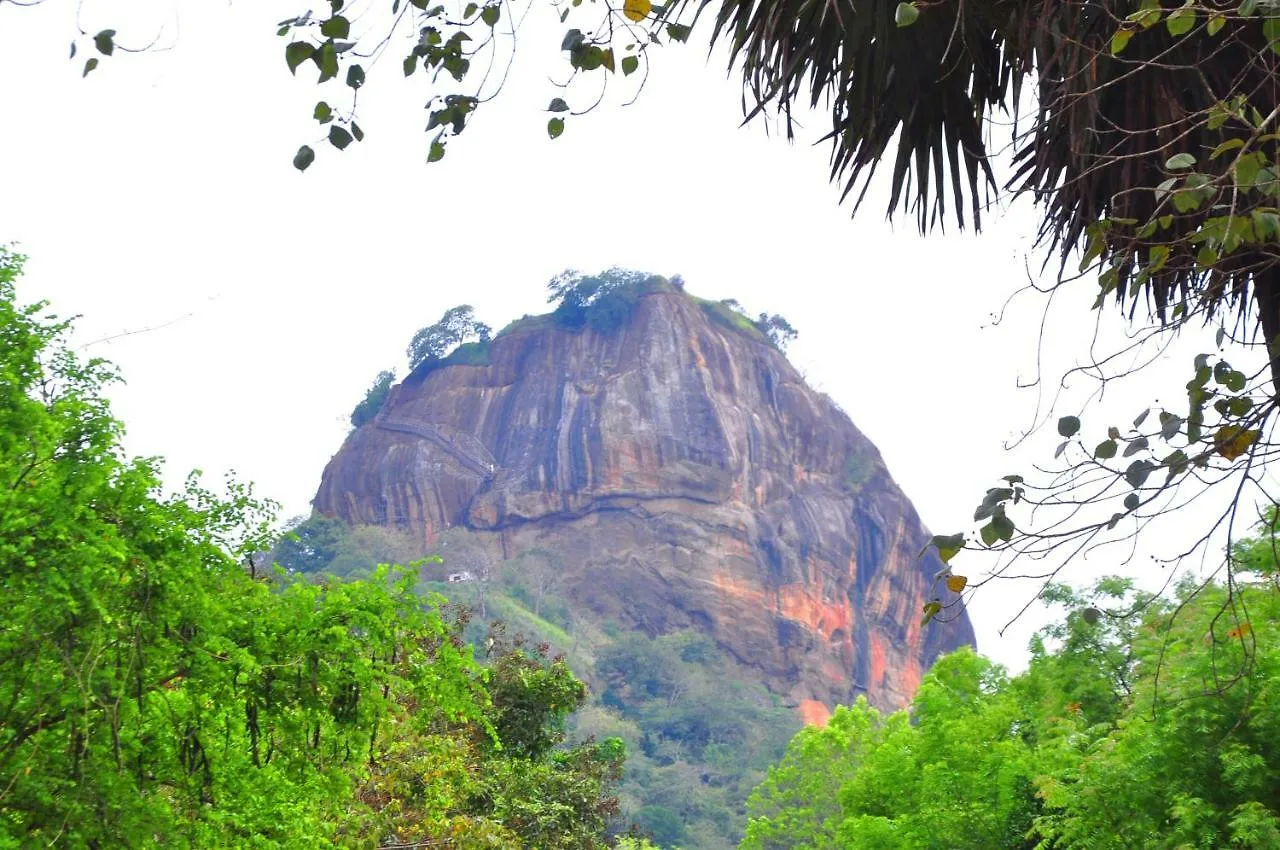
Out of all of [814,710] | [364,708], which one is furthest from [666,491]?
[364,708]

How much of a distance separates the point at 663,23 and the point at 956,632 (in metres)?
107

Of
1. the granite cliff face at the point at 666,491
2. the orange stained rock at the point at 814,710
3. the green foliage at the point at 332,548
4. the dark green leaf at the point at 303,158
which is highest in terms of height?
the granite cliff face at the point at 666,491

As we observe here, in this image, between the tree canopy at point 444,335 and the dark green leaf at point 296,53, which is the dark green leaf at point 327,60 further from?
the tree canopy at point 444,335

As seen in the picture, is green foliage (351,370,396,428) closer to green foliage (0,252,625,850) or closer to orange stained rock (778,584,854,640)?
orange stained rock (778,584,854,640)

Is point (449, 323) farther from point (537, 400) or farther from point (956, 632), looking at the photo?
point (956, 632)

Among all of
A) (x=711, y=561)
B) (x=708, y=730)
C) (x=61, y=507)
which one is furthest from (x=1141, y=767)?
(x=711, y=561)

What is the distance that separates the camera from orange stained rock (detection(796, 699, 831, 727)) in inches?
3588

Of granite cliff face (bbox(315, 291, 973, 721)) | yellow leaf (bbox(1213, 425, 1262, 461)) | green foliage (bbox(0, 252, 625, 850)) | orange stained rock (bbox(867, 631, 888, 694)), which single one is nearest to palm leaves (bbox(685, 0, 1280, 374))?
yellow leaf (bbox(1213, 425, 1262, 461))

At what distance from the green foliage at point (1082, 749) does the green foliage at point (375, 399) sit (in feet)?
254

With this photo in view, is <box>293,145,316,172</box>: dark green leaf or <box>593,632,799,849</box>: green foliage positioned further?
<box>593,632,799,849</box>: green foliage

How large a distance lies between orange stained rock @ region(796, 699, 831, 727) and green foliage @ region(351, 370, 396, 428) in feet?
130

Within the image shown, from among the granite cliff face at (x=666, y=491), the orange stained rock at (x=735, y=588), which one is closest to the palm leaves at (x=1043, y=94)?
the granite cliff face at (x=666, y=491)

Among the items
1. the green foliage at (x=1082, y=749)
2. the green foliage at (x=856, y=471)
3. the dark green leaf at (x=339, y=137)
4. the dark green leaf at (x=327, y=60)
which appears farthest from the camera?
the green foliage at (x=856, y=471)

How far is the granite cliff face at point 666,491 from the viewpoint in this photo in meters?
95.8
